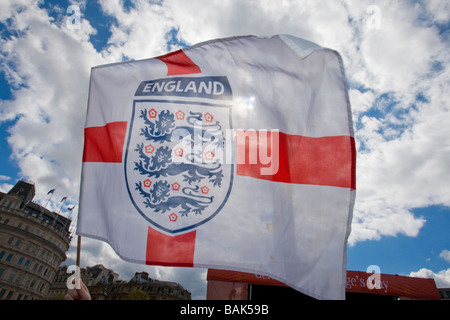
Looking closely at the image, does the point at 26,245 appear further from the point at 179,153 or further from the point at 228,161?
the point at 228,161

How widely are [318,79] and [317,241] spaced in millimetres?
2088

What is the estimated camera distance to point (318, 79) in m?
3.69

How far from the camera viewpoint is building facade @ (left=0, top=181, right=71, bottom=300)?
49.1 m

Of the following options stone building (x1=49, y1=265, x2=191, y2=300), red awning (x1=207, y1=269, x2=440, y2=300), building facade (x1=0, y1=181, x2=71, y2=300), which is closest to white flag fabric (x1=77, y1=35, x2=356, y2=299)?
red awning (x1=207, y1=269, x2=440, y2=300)

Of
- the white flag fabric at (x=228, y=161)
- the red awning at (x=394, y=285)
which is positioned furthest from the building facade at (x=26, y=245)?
the white flag fabric at (x=228, y=161)

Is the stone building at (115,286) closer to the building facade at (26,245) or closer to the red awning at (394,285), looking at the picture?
the building facade at (26,245)

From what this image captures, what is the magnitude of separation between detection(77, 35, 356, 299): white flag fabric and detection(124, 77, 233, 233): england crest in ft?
0.04

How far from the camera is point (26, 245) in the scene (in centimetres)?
5309

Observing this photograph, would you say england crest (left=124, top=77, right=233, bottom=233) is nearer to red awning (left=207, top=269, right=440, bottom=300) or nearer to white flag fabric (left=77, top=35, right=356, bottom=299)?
white flag fabric (left=77, top=35, right=356, bottom=299)

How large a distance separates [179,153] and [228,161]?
0.63 meters

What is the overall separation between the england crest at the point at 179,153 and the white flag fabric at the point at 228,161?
0.01m

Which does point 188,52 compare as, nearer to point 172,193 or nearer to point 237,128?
point 237,128

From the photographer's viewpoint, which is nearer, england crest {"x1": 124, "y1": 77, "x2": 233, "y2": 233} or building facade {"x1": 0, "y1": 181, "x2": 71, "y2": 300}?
england crest {"x1": 124, "y1": 77, "x2": 233, "y2": 233}

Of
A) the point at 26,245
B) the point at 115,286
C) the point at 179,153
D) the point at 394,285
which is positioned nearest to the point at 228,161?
the point at 179,153
